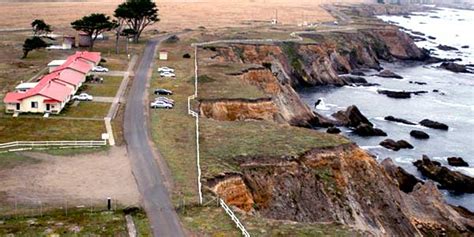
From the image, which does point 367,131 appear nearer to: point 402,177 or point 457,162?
point 457,162

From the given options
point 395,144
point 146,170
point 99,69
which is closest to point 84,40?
point 99,69

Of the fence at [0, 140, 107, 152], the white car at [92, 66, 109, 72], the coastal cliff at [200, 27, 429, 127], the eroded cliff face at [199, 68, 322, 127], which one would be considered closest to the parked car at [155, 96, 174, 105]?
the eroded cliff face at [199, 68, 322, 127]

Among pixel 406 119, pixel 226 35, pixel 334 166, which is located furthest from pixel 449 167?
pixel 226 35

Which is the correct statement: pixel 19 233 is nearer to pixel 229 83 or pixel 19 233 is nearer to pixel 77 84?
pixel 77 84

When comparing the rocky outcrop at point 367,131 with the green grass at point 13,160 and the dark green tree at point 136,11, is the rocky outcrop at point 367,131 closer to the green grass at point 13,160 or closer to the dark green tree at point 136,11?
the dark green tree at point 136,11

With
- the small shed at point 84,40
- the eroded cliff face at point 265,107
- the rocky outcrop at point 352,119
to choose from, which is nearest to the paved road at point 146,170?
the eroded cliff face at point 265,107

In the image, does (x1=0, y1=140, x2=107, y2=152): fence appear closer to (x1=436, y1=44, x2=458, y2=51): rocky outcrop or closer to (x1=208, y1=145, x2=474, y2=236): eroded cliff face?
(x1=208, y1=145, x2=474, y2=236): eroded cliff face
